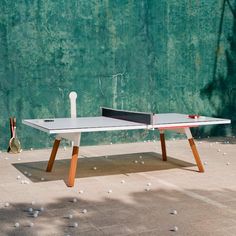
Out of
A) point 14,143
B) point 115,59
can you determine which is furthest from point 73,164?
point 115,59

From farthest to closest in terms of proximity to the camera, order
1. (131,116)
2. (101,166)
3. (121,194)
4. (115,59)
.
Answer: (115,59) → (101,166) → (131,116) → (121,194)

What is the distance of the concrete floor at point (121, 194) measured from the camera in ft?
16.3

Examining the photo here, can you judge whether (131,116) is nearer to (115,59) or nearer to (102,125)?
(102,125)

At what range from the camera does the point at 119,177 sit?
24.3 feet

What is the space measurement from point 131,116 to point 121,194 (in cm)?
151

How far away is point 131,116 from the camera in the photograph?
24.2ft

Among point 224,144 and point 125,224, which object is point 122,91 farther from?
point 125,224

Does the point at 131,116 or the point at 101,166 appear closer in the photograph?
the point at 131,116

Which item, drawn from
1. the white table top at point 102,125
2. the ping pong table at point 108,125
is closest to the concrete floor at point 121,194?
the ping pong table at point 108,125

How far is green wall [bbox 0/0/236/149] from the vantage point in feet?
32.1

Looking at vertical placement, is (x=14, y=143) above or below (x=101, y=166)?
above

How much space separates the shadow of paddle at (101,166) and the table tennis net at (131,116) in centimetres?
88

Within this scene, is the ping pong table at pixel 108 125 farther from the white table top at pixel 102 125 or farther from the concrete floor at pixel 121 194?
the concrete floor at pixel 121 194

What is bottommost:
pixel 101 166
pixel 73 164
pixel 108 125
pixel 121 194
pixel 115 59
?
pixel 101 166
